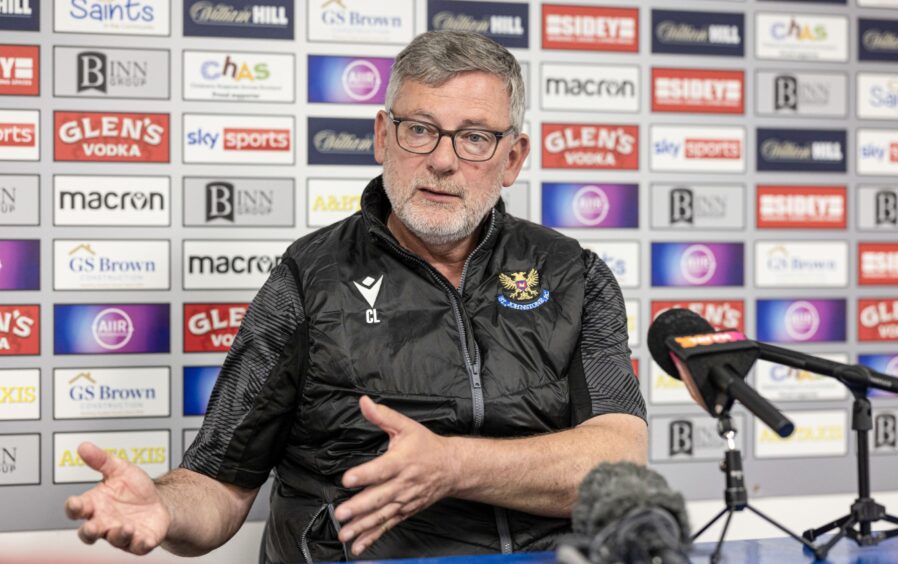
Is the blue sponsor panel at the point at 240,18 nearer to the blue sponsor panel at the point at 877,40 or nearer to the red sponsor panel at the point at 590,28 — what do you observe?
the red sponsor panel at the point at 590,28

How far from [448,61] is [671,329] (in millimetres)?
715

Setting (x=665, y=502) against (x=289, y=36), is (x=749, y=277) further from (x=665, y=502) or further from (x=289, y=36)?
(x=665, y=502)

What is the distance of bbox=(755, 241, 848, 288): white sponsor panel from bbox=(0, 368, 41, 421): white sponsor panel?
1868 millimetres

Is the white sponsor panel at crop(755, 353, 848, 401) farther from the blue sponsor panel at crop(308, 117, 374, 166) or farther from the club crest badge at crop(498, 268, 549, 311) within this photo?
the blue sponsor panel at crop(308, 117, 374, 166)

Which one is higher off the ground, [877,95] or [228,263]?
[877,95]

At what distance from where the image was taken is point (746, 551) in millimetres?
1126

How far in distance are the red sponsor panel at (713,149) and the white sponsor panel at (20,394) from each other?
5.72ft

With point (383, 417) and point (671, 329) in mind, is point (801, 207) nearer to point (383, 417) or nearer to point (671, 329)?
point (671, 329)

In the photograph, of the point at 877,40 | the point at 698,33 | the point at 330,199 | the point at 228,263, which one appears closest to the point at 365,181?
the point at 330,199

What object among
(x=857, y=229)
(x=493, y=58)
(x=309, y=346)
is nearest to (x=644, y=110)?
(x=857, y=229)

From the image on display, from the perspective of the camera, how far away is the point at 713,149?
7.80 ft

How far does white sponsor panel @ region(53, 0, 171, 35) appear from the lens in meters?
2.06

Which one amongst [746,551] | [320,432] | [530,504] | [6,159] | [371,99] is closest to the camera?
[746,551]

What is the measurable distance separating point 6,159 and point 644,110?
62.7 inches
